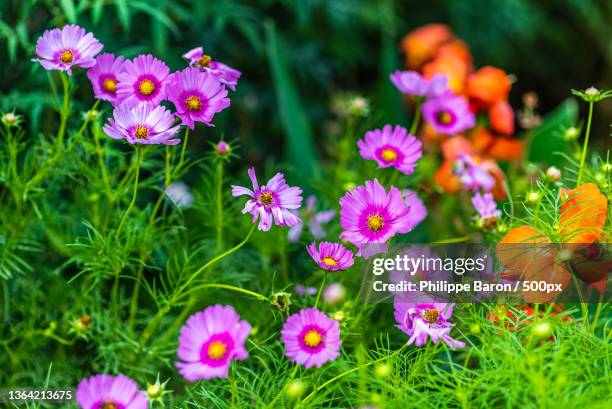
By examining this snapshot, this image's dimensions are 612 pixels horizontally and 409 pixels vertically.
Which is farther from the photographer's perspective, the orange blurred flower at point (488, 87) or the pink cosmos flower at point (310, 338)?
the orange blurred flower at point (488, 87)

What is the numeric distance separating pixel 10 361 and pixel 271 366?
14.1 inches

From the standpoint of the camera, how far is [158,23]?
131 centimetres

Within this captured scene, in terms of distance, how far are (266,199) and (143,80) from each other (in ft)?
0.61

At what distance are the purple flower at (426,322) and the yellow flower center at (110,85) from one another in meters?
0.39

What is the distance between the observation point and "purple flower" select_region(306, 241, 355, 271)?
0.66 meters

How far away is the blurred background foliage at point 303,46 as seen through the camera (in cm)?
120

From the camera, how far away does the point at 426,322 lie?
0.69 metres

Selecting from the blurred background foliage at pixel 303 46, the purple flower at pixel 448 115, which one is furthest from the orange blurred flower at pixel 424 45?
the purple flower at pixel 448 115

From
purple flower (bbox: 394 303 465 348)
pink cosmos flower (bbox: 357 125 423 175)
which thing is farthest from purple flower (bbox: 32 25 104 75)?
purple flower (bbox: 394 303 465 348)

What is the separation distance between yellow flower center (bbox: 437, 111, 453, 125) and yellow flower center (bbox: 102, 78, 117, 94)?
0.51 m

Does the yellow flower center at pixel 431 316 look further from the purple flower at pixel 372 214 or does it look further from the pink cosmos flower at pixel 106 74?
the pink cosmos flower at pixel 106 74

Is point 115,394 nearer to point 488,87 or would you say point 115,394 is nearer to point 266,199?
point 266,199

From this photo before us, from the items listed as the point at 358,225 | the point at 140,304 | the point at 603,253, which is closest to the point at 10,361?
the point at 140,304

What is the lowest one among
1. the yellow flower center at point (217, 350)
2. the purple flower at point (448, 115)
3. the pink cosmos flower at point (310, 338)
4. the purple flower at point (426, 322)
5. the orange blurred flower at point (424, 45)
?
the yellow flower center at point (217, 350)
